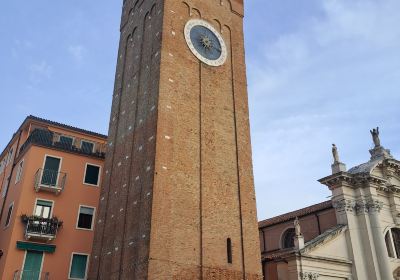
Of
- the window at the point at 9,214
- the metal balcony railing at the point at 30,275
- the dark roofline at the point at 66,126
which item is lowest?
the metal balcony railing at the point at 30,275

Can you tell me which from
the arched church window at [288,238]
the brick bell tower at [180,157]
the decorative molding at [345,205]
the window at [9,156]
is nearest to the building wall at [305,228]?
the arched church window at [288,238]

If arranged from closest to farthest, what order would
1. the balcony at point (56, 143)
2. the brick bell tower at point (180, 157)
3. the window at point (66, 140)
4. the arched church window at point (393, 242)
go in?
the brick bell tower at point (180, 157), the balcony at point (56, 143), the arched church window at point (393, 242), the window at point (66, 140)

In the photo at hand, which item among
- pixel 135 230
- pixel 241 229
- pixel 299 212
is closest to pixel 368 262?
pixel 299 212

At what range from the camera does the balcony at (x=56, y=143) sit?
2197cm

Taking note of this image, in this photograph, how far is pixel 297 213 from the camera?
27156 millimetres

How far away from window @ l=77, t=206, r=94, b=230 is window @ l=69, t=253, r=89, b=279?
1.45 metres

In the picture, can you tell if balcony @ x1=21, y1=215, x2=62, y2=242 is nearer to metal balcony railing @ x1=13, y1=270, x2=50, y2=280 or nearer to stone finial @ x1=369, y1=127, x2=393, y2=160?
metal balcony railing @ x1=13, y1=270, x2=50, y2=280

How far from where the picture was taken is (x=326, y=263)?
21594 millimetres

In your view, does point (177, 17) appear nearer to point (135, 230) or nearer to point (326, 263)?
point (135, 230)

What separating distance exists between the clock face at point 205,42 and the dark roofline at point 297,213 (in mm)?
10844

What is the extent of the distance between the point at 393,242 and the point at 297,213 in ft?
18.6

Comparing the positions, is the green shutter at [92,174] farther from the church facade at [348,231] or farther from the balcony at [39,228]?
the church facade at [348,231]

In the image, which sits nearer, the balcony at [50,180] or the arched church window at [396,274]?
the balcony at [50,180]

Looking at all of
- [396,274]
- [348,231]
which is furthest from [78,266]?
[396,274]
